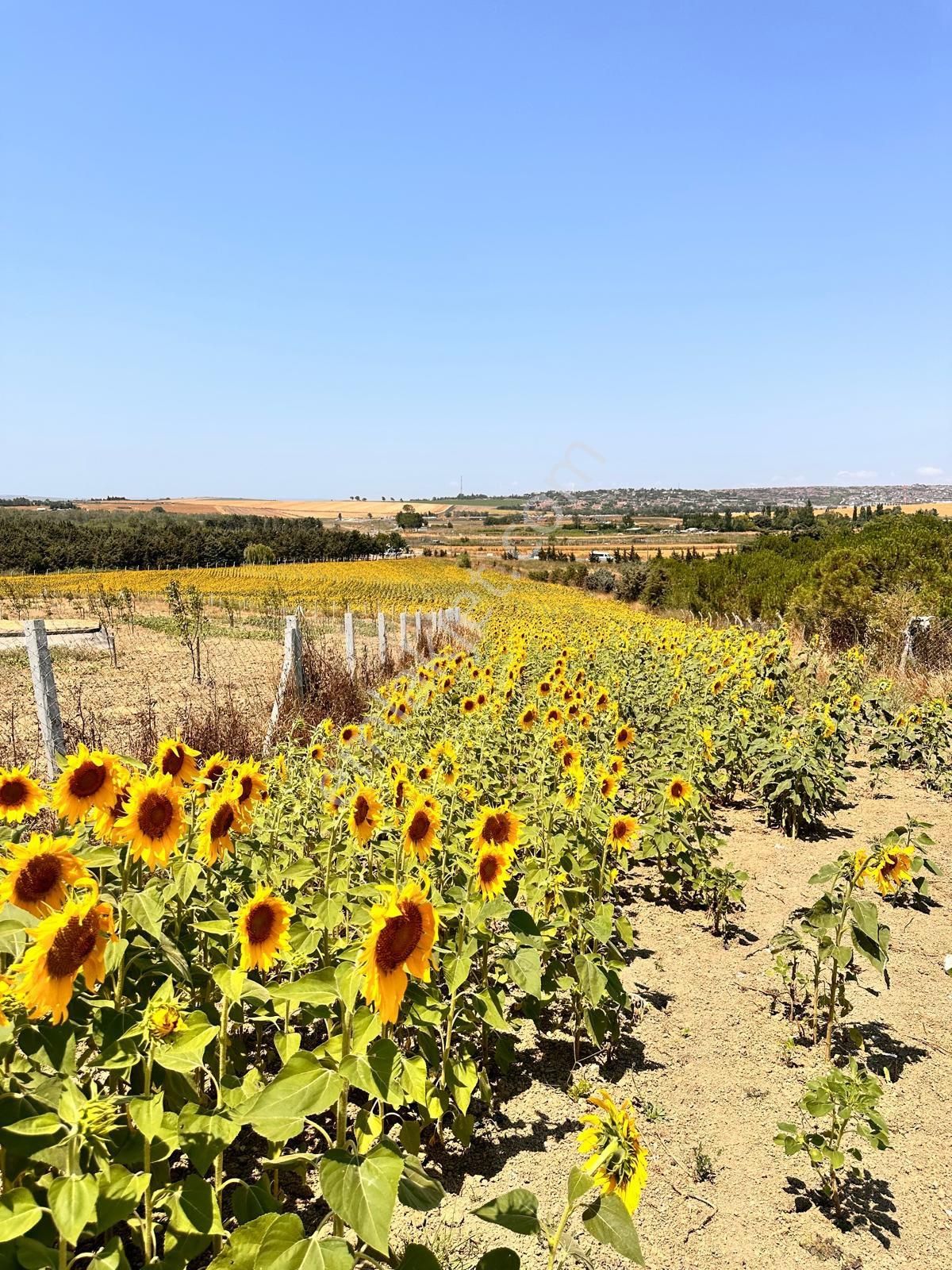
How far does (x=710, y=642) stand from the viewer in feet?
34.7

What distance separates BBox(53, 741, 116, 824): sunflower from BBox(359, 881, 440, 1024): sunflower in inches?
38.1

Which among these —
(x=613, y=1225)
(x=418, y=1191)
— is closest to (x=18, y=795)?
(x=418, y=1191)

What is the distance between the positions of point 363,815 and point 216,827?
619 mm

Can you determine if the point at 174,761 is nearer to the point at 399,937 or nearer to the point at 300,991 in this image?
the point at 300,991

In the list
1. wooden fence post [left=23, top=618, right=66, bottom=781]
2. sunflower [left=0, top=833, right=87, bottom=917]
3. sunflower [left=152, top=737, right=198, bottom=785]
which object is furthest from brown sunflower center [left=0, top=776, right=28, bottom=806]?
wooden fence post [left=23, top=618, right=66, bottom=781]

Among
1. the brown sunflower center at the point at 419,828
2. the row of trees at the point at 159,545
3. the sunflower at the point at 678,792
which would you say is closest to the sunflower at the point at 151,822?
the brown sunflower center at the point at 419,828

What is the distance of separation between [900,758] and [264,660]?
43.6 ft

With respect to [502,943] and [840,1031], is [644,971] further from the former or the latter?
[502,943]

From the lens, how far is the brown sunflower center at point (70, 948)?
137 centimetres

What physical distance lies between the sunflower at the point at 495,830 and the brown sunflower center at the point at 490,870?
12 cm

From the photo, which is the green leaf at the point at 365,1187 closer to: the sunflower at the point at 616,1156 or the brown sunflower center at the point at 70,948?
the sunflower at the point at 616,1156

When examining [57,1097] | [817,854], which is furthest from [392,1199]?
[817,854]

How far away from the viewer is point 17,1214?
4.03 ft

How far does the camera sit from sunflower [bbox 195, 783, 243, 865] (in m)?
2.06
